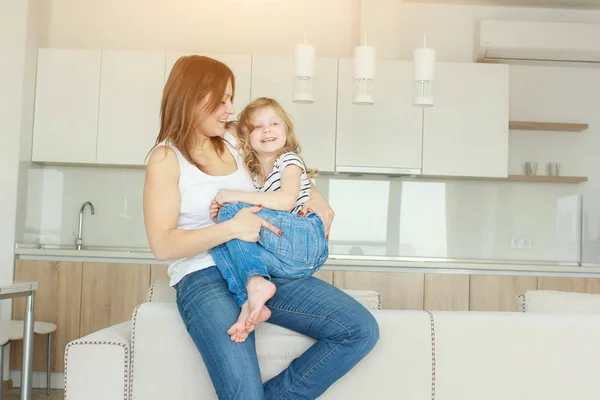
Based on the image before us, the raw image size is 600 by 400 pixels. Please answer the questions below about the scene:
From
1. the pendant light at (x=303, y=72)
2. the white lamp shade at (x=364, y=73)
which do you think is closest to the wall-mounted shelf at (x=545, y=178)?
the white lamp shade at (x=364, y=73)

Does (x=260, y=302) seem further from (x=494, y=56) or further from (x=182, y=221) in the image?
(x=494, y=56)

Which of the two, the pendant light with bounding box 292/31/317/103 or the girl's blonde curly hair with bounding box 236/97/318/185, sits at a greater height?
the pendant light with bounding box 292/31/317/103

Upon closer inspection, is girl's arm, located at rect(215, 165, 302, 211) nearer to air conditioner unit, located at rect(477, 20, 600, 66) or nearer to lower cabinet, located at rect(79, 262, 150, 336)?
lower cabinet, located at rect(79, 262, 150, 336)

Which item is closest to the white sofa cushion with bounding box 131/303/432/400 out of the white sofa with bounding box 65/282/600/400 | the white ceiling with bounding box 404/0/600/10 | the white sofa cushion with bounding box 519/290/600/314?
the white sofa with bounding box 65/282/600/400

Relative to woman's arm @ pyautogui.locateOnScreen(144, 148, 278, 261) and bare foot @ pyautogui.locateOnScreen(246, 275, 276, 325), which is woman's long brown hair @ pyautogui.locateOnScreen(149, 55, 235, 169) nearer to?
woman's arm @ pyautogui.locateOnScreen(144, 148, 278, 261)

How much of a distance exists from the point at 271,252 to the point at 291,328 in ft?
0.70

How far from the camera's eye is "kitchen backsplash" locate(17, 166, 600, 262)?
17.3ft

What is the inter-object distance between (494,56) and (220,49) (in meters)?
2.01

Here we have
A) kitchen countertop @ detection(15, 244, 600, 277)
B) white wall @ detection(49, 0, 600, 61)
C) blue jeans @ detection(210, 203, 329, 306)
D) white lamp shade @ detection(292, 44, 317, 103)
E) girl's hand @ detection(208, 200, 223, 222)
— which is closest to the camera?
blue jeans @ detection(210, 203, 329, 306)

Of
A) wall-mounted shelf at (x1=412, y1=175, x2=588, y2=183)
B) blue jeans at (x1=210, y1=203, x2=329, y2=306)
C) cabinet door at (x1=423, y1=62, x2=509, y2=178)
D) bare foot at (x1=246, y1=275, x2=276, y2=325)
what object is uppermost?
cabinet door at (x1=423, y1=62, x2=509, y2=178)

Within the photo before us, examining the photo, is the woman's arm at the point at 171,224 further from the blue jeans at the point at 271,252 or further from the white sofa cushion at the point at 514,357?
the white sofa cushion at the point at 514,357

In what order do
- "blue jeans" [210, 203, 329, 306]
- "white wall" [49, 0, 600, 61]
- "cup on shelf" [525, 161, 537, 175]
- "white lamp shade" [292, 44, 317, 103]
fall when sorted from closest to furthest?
"blue jeans" [210, 203, 329, 306] < "white lamp shade" [292, 44, 317, 103] < "cup on shelf" [525, 161, 537, 175] < "white wall" [49, 0, 600, 61]

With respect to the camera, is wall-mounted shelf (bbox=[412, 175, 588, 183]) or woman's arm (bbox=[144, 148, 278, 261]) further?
wall-mounted shelf (bbox=[412, 175, 588, 183])

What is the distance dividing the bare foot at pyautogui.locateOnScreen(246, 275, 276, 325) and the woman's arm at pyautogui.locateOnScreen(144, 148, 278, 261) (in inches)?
4.8
